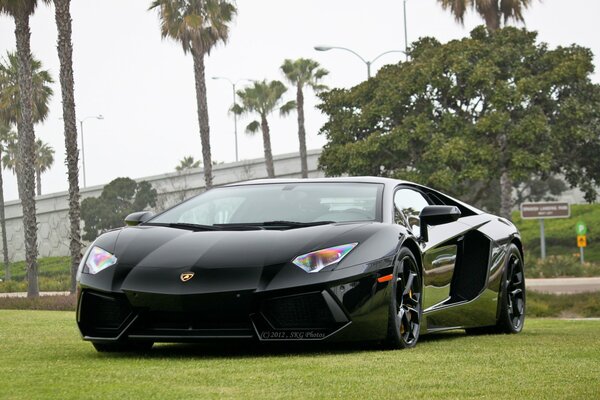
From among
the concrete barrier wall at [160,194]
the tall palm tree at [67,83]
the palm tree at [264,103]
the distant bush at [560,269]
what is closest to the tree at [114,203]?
the concrete barrier wall at [160,194]

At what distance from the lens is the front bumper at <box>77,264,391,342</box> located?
7.01 metres

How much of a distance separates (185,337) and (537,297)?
19.2m

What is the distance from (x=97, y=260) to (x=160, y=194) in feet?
225

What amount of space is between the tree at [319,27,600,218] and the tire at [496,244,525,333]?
30.7 m

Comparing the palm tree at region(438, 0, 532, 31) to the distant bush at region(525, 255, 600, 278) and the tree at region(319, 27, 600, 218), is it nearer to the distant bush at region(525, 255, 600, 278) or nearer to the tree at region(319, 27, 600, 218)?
the tree at region(319, 27, 600, 218)

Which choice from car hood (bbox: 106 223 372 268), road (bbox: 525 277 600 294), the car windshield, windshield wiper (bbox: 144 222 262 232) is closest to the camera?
car hood (bbox: 106 223 372 268)

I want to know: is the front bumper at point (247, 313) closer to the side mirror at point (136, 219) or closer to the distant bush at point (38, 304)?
the side mirror at point (136, 219)

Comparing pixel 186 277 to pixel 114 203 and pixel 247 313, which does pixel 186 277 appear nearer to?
pixel 247 313

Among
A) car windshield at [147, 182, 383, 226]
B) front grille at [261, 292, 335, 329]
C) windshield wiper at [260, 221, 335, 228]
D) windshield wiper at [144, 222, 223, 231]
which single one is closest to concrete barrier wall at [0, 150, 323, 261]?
car windshield at [147, 182, 383, 226]

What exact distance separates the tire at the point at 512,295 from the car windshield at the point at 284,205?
2251mm

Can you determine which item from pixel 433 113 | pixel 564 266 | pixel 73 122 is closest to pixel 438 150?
pixel 433 113

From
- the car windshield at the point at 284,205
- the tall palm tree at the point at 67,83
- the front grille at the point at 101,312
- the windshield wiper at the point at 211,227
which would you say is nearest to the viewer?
the front grille at the point at 101,312

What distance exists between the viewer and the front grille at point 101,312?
7219mm

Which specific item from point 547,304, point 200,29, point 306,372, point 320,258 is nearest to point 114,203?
point 200,29
